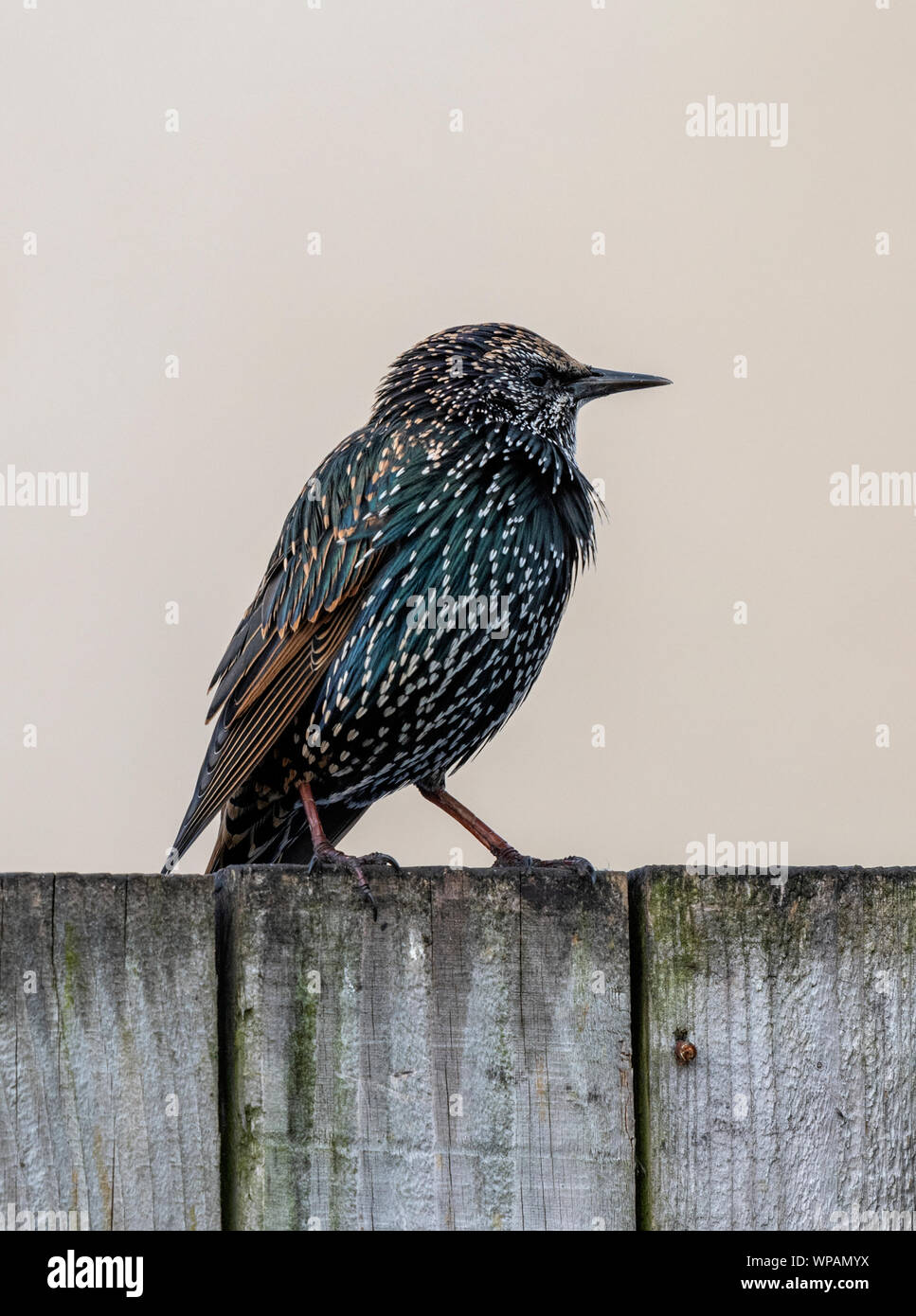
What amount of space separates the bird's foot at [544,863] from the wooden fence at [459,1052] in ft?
0.11

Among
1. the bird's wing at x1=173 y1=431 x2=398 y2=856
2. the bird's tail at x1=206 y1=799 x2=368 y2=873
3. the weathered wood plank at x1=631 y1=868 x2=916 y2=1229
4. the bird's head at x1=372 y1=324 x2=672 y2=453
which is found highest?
the bird's head at x1=372 y1=324 x2=672 y2=453

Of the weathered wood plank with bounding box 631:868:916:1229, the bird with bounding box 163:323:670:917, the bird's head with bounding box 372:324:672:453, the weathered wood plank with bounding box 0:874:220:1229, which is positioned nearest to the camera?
the weathered wood plank with bounding box 0:874:220:1229

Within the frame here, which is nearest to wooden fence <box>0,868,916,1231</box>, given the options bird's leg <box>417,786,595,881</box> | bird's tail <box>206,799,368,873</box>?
bird's leg <box>417,786,595,881</box>

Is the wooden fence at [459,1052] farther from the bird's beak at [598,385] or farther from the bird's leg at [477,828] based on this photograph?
the bird's beak at [598,385]

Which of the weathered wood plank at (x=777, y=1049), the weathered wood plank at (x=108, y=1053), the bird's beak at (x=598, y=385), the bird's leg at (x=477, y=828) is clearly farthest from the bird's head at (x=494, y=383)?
the weathered wood plank at (x=108, y=1053)

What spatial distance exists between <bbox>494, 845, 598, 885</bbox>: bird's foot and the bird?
2cm

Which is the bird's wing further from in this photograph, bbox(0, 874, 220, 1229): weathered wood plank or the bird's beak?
bbox(0, 874, 220, 1229): weathered wood plank

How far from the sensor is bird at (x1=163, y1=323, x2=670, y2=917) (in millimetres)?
3428

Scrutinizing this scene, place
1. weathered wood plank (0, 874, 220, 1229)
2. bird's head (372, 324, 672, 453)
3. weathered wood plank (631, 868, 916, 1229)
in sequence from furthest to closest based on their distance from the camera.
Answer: bird's head (372, 324, 672, 453), weathered wood plank (631, 868, 916, 1229), weathered wood plank (0, 874, 220, 1229)

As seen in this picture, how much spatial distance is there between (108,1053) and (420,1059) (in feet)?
1.21

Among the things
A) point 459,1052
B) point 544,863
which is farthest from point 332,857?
point 459,1052

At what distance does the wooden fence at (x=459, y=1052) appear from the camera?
1.94m
